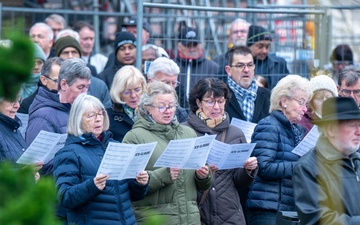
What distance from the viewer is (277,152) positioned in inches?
251

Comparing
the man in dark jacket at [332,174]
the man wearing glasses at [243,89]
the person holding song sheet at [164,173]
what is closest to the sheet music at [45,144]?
the person holding song sheet at [164,173]

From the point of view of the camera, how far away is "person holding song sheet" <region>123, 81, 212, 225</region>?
5.79 meters

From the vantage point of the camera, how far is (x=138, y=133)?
19.3ft

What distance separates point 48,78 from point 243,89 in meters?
1.88

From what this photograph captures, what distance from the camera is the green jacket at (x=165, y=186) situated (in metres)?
5.78

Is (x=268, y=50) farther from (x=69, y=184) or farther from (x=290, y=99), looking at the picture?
(x=69, y=184)

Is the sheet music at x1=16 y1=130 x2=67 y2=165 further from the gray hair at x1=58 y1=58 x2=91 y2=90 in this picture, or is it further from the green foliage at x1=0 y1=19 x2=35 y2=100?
the green foliage at x1=0 y1=19 x2=35 y2=100

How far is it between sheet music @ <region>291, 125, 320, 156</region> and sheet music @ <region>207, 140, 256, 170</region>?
15.4 inches

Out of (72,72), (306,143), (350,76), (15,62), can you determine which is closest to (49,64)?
(72,72)

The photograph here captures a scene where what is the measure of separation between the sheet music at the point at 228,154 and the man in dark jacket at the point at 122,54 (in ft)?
10.6

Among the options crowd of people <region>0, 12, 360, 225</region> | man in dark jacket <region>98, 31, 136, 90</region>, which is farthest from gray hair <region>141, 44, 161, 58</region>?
A: man in dark jacket <region>98, 31, 136, 90</region>

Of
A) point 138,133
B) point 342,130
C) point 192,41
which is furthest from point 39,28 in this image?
point 342,130

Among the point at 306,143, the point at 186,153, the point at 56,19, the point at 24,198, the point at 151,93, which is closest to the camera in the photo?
the point at 24,198

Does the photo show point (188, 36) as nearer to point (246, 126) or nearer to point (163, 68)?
point (163, 68)
